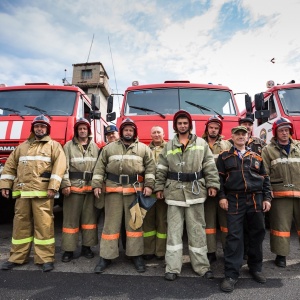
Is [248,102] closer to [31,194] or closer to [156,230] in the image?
[156,230]

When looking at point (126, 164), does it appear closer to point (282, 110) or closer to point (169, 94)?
point (169, 94)

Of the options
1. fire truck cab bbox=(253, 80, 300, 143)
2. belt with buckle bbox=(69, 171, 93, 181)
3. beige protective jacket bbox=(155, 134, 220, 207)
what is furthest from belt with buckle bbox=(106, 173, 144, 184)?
fire truck cab bbox=(253, 80, 300, 143)

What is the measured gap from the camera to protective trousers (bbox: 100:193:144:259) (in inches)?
132

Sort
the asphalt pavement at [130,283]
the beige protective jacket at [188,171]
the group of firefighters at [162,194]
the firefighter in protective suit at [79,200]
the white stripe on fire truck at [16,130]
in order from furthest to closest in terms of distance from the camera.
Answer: the white stripe on fire truck at [16,130] < the firefighter in protective suit at [79,200] < the beige protective jacket at [188,171] < the group of firefighters at [162,194] < the asphalt pavement at [130,283]

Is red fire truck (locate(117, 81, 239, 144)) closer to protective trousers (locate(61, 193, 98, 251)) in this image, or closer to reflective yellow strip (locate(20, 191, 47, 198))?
protective trousers (locate(61, 193, 98, 251))

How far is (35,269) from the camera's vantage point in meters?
3.31

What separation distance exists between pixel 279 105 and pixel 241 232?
3.34 metres

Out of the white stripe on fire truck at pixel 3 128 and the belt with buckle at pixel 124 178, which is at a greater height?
the white stripe on fire truck at pixel 3 128

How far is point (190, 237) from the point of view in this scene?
319 centimetres

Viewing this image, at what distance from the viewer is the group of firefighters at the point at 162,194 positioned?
3.06 meters

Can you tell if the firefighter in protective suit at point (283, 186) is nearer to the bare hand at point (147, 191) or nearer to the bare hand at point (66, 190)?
the bare hand at point (147, 191)

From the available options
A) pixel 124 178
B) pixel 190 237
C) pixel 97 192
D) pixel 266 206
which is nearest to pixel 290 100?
pixel 266 206

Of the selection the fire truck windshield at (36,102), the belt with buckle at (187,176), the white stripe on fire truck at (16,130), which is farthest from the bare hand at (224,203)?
the white stripe on fire truck at (16,130)

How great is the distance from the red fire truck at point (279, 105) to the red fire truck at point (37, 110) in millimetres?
3032
